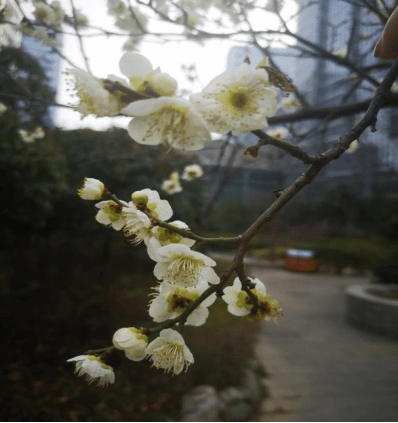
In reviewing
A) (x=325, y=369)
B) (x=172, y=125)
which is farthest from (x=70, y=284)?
(x=172, y=125)

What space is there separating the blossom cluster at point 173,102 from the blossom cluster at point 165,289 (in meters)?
0.18

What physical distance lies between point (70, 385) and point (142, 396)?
1.85 feet

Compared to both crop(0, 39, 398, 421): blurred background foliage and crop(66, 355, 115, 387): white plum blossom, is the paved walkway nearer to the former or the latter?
crop(0, 39, 398, 421): blurred background foliage

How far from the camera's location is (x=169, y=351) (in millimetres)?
725

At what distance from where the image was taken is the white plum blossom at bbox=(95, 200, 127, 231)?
31.4 inches

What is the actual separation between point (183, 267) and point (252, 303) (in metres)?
0.19

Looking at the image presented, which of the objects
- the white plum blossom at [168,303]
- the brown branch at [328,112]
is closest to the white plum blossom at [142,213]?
the white plum blossom at [168,303]

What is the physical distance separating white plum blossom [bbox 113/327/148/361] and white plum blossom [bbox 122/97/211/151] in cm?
36

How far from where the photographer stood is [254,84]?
676 mm

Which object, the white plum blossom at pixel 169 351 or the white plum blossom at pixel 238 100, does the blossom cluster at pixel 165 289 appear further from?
the white plum blossom at pixel 238 100

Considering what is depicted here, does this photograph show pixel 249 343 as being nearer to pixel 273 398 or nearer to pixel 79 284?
pixel 273 398

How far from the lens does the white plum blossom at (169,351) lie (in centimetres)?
67

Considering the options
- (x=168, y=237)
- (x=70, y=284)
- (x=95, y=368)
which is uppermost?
(x=168, y=237)

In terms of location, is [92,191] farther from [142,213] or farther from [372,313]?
[372,313]
